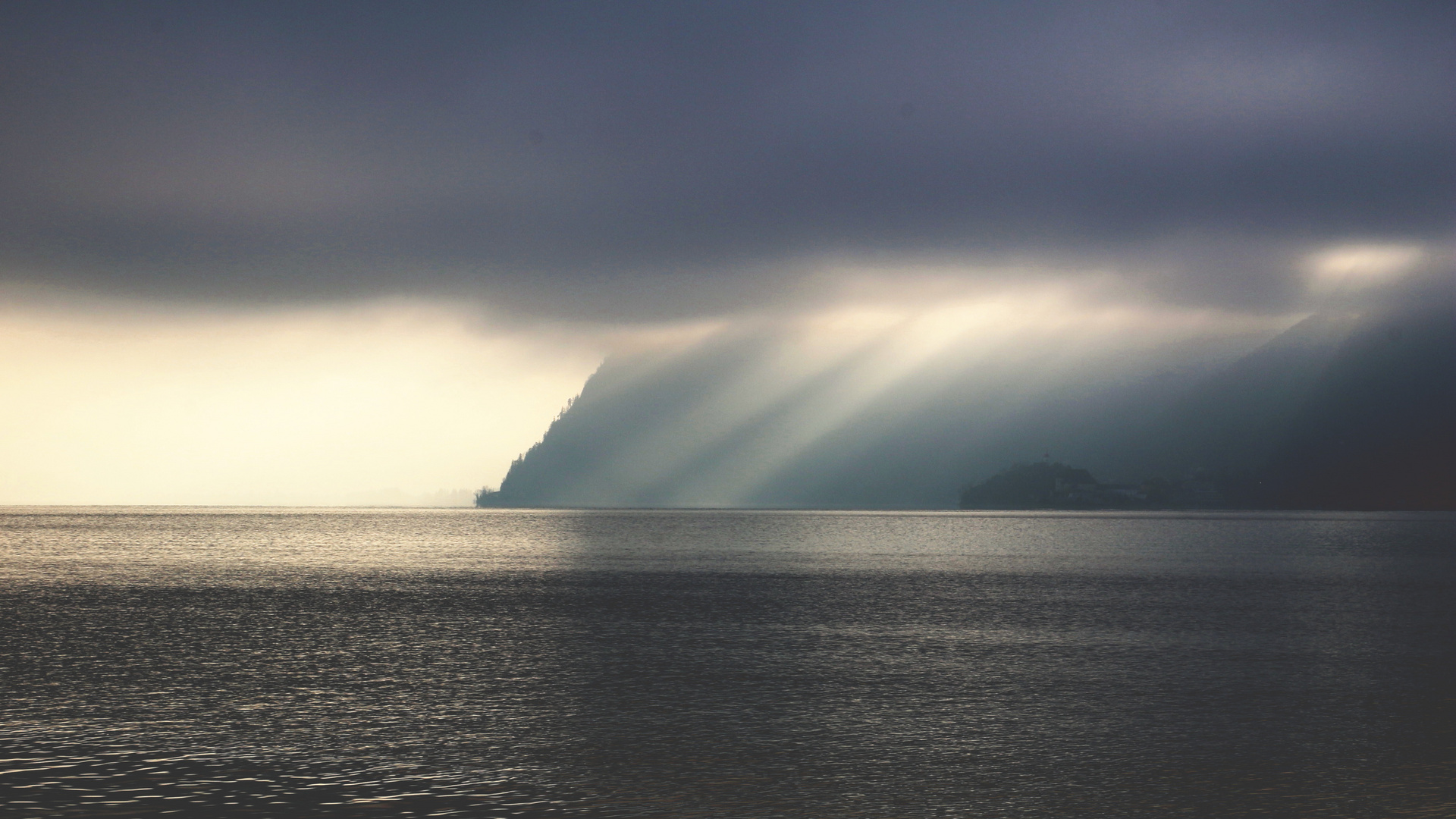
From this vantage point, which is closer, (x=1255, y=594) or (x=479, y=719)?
(x=479, y=719)

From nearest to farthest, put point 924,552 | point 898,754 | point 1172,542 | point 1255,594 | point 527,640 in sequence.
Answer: point 898,754 < point 527,640 < point 1255,594 < point 924,552 < point 1172,542

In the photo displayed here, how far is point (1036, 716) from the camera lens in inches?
1202

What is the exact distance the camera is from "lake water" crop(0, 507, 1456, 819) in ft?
72.5

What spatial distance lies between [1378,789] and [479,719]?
20.8m

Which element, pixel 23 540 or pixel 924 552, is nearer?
pixel 924 552

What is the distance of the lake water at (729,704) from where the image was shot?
2211 centimetres

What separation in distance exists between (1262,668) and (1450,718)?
32.6 ft

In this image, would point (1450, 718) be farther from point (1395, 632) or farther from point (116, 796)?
point (116, 796)

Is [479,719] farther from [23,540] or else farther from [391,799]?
[23,540]

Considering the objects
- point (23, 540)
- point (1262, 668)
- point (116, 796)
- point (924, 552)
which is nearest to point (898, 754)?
point (116, 796)

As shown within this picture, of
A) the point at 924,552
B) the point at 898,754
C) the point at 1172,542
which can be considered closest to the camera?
the point at 898,754

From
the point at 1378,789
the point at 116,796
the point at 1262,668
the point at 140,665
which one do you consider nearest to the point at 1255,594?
the point at 1262,668

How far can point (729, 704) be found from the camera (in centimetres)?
3256

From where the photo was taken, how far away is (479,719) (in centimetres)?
2978
